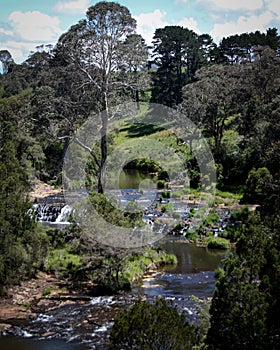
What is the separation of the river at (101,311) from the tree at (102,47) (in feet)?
24.8

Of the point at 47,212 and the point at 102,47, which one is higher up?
the point at 102,47

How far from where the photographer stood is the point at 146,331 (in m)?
10.7

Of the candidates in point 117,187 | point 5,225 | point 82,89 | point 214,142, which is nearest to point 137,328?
point 5,225

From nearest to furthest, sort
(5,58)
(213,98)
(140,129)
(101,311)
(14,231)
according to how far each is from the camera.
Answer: (101,311), (14,231), (213,98), (140,129), (5,58)

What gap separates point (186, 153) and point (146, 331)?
3939cm

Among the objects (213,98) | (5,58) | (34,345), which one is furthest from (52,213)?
(5,58)

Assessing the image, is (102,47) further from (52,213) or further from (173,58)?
→ (173,58)

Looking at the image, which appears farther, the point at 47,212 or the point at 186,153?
the point at 186,153

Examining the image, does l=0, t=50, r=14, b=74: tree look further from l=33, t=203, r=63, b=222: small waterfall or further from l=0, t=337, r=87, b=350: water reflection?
l=0, t=337, r=87, b=350: water reflection

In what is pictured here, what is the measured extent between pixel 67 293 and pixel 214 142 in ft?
114

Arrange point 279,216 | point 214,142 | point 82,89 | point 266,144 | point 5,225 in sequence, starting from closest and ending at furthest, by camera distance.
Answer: point 279,216 → point 5,225 → point 82,89 → point 266,144 → point 214,142

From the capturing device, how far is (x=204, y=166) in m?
46.1

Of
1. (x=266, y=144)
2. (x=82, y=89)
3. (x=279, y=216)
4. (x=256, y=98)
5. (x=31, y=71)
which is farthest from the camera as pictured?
(x=31, y=71)

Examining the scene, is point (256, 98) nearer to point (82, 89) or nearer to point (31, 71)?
point (82, 89)
